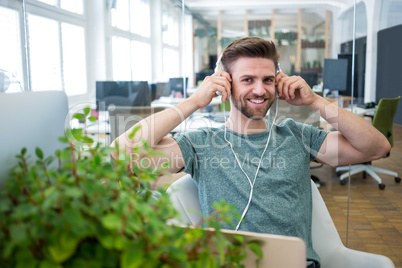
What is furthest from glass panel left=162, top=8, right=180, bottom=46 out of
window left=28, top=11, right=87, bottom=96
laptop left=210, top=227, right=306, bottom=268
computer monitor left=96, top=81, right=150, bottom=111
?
laptop left=210, top=227, right=306, bottom=268

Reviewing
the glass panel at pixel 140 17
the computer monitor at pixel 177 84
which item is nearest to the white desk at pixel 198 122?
the computer monitor at pixel 177 84

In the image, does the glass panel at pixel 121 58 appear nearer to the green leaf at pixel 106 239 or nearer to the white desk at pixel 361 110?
the white desk at pixel 361 110

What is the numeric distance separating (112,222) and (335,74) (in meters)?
2.61

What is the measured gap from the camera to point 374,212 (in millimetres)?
2799

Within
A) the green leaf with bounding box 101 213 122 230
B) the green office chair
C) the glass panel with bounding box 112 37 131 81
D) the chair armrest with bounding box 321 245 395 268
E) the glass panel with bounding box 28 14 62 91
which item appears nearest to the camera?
the green leaf with bounding box 101 213 122 230

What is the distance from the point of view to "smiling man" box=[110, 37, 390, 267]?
1.49 meters

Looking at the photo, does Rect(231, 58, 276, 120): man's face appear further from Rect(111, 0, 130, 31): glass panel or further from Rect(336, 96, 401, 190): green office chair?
Rect(111, 0, 130, 31): glass panel

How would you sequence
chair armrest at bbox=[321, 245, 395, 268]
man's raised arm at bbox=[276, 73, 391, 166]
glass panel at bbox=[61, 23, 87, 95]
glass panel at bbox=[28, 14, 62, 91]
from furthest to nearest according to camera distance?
glass panel at bbox=[61, 23, 87, 95]
glass panel at bbox=[28, 14, 62, 91]
man's raised arm at bbox=[276, 73, 391, 166]
chair armrest at bbox=[321, 245, 395, 268]

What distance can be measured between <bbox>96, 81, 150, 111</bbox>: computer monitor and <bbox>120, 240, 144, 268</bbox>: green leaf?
2.66 m

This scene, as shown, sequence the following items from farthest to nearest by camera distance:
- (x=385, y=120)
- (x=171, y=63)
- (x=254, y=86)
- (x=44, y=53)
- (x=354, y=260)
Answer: (x=171, y=63)
(x=44, y=53)
(x=385, y=120)
(x=254, y=86)
(x=354, y=260)

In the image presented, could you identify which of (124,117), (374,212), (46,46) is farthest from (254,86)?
(46,46)

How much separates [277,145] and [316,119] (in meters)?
1.13

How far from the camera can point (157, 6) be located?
2883mm

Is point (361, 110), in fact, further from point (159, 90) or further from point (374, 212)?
point (159, 90)
